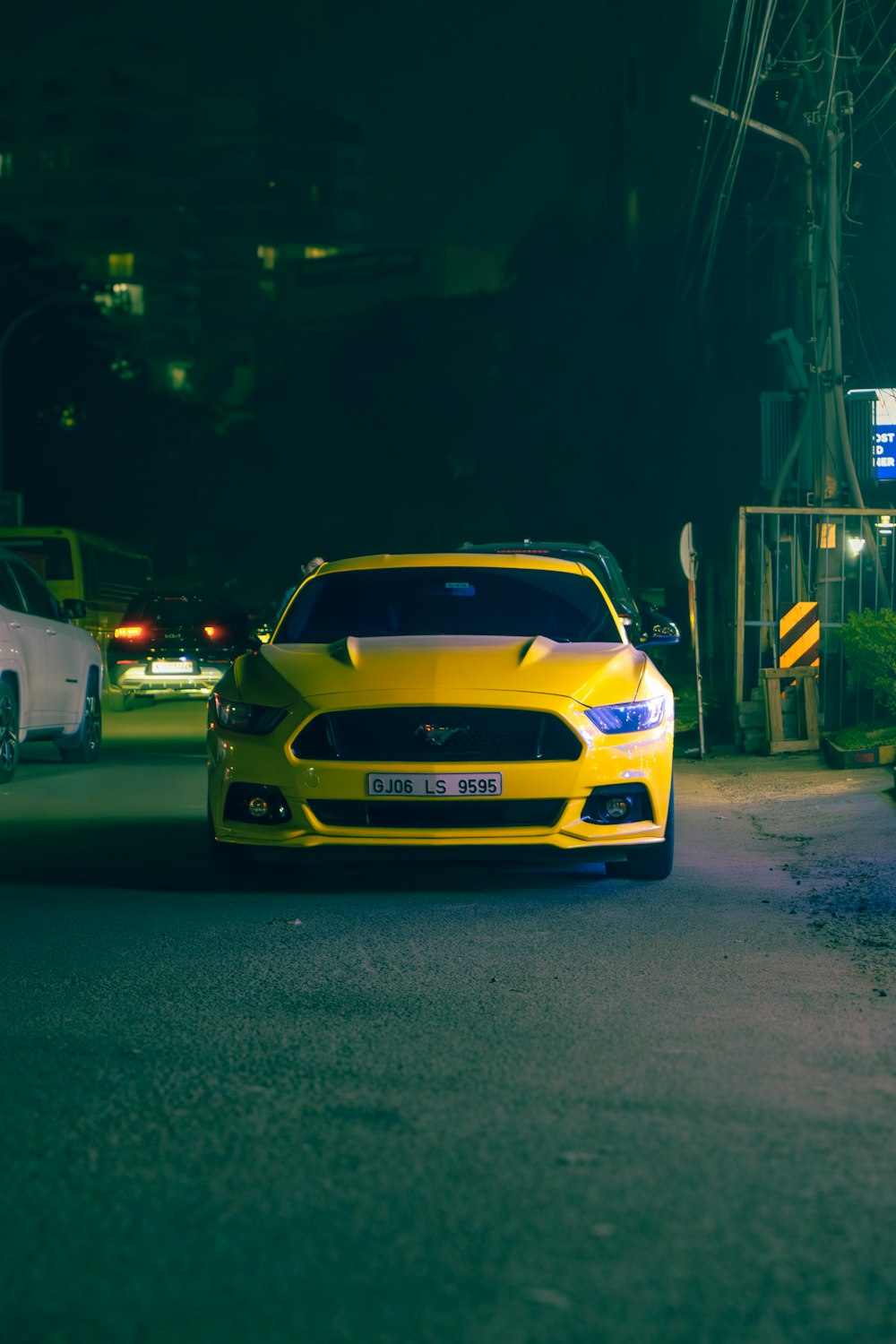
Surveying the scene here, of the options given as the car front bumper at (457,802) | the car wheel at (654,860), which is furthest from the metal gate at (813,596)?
the car front bumper at (457,802)

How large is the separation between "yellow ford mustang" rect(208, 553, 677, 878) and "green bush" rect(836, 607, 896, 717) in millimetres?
6998

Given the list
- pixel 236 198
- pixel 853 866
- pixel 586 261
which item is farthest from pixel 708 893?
pixel 236 198

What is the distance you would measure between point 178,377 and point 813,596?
490 feet

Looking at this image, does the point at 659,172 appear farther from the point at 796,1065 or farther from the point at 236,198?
the point at 236,198

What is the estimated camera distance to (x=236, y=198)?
17788 centimetres

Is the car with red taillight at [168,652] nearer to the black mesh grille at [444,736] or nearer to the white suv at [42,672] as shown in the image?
the white suv at [42,672]

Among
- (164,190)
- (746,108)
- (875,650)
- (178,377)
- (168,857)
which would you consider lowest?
(168,857)

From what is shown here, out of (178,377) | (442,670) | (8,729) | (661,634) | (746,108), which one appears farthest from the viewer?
(178,377)

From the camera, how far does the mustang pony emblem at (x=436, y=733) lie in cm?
814

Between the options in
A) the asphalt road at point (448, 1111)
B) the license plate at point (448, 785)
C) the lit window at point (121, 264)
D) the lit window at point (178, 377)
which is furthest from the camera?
the lit window at point (121, 264)

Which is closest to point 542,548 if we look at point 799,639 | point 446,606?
point 799,639

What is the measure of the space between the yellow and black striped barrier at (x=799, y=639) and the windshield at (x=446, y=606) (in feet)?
23.9

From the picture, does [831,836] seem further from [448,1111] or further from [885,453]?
[885,453]

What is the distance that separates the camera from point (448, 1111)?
471 centimetres
